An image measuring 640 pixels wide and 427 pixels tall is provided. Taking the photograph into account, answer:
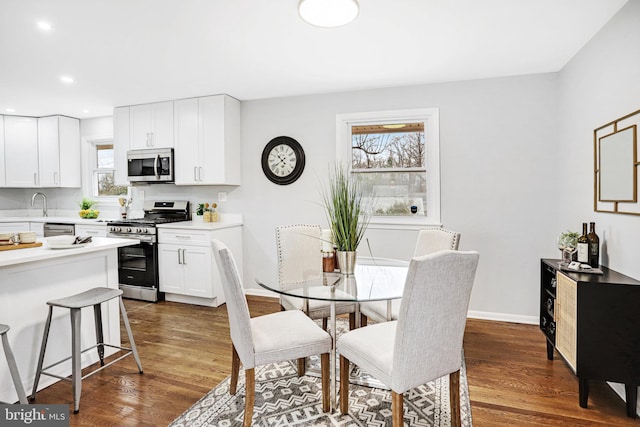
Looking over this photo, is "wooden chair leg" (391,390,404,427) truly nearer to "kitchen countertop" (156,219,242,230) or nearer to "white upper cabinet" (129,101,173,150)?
"kitchen countertop" (156,219,242,230)

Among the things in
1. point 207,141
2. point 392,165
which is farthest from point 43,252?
point 392,165

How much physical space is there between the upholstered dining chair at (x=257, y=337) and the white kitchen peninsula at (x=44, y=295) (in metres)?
1.21

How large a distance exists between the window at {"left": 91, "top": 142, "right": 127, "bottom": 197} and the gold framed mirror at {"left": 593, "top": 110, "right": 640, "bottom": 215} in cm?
564

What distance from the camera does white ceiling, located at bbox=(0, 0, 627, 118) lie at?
228cm

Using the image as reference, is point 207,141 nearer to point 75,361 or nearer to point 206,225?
point 206,225

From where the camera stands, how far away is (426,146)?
382 cm

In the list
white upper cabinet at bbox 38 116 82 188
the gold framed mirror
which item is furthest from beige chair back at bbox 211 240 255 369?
white upper cabinet at bbox 38 116 82 188

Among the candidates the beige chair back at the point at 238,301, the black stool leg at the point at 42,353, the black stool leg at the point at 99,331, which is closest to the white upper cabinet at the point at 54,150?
the black stool leg at the point at 99,331

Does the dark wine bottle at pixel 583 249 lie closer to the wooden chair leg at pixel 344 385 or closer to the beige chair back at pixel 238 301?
the wooden chair leg at pixel 344 385

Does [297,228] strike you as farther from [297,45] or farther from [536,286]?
[536,286]

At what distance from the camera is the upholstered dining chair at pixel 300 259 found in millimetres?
2570

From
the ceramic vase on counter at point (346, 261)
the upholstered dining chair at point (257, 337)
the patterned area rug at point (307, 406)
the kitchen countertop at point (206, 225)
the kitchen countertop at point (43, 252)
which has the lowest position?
the patterned area rug at point (307, 406)

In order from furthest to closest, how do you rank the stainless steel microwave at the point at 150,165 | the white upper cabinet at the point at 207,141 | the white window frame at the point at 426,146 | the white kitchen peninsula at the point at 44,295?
the stainless steel microwave at the point at 150,165 → the white upper cabinet at the point at 207,141 → the white window frame at the point at 426,146 → the white kitchen peninsula at the point at 44,295

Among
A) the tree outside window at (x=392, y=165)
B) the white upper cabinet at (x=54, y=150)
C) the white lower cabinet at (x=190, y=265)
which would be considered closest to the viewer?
→ the tree outside window at (x=392, y=165)
